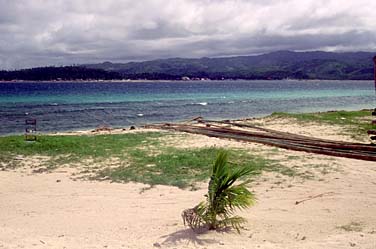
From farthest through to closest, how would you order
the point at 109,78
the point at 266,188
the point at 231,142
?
the point at 109,78
the point at 231,142
the point at 266,188

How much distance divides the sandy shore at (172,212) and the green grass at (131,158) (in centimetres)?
69

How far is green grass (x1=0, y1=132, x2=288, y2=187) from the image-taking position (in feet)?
35.7

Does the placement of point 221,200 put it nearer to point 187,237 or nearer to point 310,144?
point 187,237

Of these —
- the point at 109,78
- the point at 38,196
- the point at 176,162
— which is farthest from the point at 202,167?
the point at 109,78

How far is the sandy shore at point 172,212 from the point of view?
6.34 meters

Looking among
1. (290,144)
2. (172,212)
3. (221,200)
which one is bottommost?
(172,212)

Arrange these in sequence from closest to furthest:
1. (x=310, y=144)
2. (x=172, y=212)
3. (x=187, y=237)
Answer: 1. (x=187, y=237)
2. (x=172, y=212)
3. (x=310, y=144)

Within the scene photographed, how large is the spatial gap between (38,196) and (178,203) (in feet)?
10.3

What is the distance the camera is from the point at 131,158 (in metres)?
13.2

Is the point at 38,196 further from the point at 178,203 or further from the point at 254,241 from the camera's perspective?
the point at 254,241

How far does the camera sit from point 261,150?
45.5ft

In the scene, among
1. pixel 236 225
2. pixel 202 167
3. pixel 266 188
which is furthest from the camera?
pixel 202 167

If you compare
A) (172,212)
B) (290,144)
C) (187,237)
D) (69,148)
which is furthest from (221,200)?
(69,148)

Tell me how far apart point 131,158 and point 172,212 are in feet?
17.8
